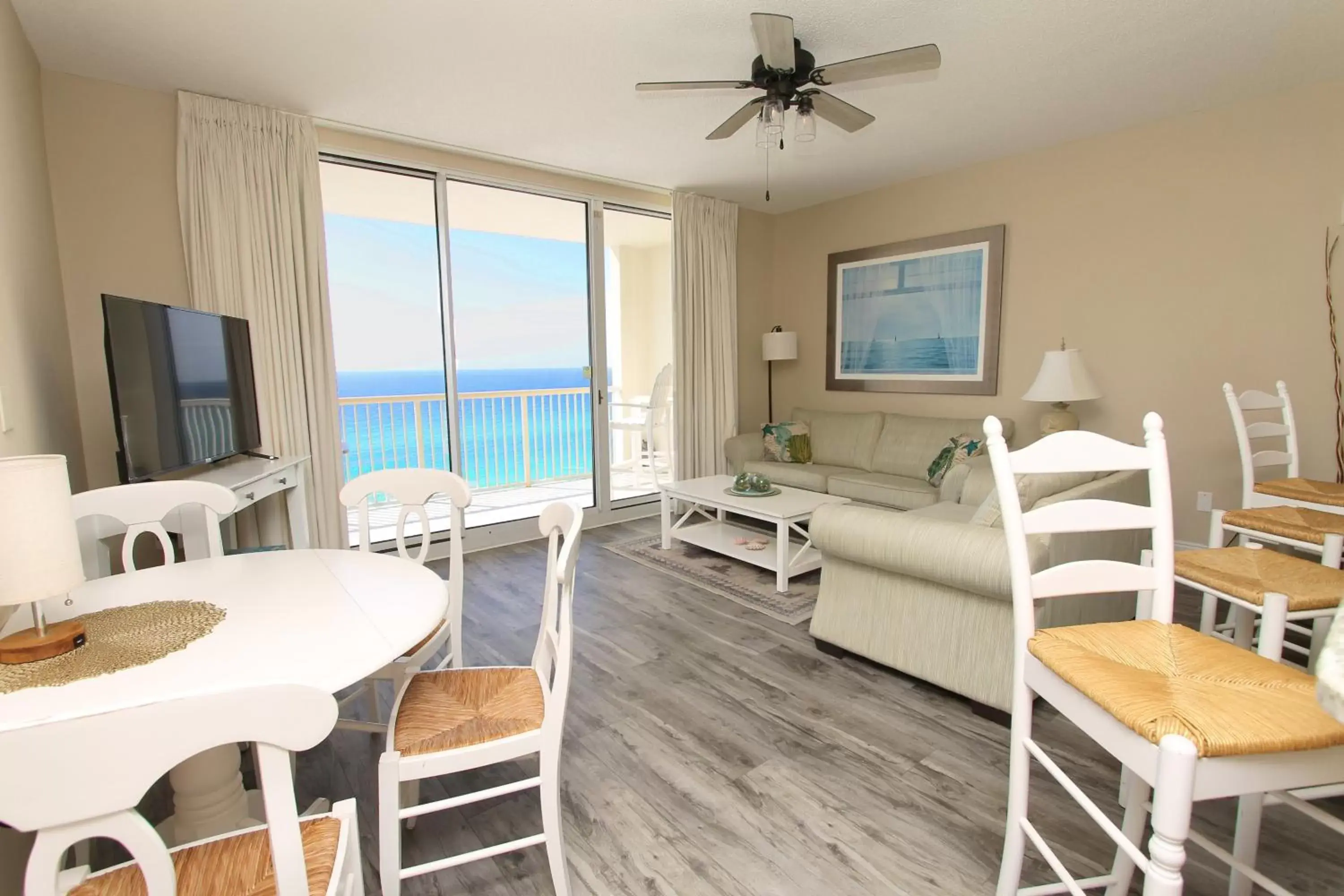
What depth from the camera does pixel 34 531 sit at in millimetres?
1086

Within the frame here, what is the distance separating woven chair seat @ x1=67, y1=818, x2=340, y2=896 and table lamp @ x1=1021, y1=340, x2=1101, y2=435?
393cm

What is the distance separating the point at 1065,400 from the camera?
372 cm

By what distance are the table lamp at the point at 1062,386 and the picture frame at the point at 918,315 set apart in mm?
670

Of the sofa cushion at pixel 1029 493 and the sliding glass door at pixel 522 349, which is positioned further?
the sliding glass door at pixel 522 349

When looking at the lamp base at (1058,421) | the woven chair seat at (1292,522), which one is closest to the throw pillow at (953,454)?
the lamp base at (1058,421)

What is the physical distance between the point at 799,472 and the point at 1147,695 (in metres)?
3.56

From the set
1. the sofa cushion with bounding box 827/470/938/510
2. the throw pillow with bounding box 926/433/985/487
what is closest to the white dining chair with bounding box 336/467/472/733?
the sofa cushion with bounding box 827/470/938/510

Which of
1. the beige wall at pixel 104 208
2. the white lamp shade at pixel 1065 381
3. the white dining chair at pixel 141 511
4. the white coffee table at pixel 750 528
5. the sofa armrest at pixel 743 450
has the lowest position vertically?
the white coffee table at pixel 750 528

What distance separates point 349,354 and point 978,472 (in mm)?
4341

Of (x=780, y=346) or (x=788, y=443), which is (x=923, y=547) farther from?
(x=780, y=346)

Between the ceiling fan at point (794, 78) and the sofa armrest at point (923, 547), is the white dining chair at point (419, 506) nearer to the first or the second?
the sofa armrest at point (923, 547)

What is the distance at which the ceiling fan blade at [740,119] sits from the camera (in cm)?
268

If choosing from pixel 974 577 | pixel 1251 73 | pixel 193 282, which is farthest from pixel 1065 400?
pixel 193 282

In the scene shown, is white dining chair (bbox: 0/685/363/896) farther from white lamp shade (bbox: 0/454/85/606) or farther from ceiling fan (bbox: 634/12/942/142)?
ceiling fan (bbox: 634/12/942/142)
